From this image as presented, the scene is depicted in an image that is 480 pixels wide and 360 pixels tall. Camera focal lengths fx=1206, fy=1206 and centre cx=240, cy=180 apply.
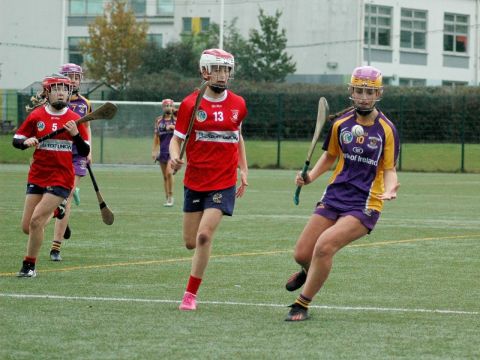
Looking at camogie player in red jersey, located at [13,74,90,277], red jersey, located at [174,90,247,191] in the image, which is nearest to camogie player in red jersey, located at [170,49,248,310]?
red jersey, located at [174,90,247,191]

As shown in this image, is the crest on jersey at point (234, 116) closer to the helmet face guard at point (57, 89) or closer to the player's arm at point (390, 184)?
the player's arm at point (390, 184)

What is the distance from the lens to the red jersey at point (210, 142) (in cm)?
1007

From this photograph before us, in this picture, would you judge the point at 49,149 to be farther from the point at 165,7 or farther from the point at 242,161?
the point at 165,7

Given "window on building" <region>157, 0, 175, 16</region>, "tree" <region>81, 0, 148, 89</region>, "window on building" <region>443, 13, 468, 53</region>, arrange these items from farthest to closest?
"window on building" <region>157, 0, 175, 16</region>
"window on building" <region>443, 13, 468, 53</region>
"tree" <region>81, 0, 148, 89</region>

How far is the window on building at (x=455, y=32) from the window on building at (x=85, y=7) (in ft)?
72.0

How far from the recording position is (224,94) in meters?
10.2

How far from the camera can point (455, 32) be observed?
71562 millimetres

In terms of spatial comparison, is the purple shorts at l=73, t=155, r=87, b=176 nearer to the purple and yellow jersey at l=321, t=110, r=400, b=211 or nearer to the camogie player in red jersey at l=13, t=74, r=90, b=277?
the camogie player in red jersey at l=13, t=74, r=90, b=277

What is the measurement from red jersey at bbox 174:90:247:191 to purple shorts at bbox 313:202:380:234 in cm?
98

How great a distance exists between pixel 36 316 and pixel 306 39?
59231 millimetres

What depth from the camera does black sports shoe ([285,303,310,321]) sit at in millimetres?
9109

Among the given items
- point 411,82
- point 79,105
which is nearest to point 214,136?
point 79,105

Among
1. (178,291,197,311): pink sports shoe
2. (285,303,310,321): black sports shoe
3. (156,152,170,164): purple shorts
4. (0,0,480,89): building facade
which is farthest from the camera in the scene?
(0,0,480,89): building facade

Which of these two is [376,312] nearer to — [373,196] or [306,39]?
[373,196]
